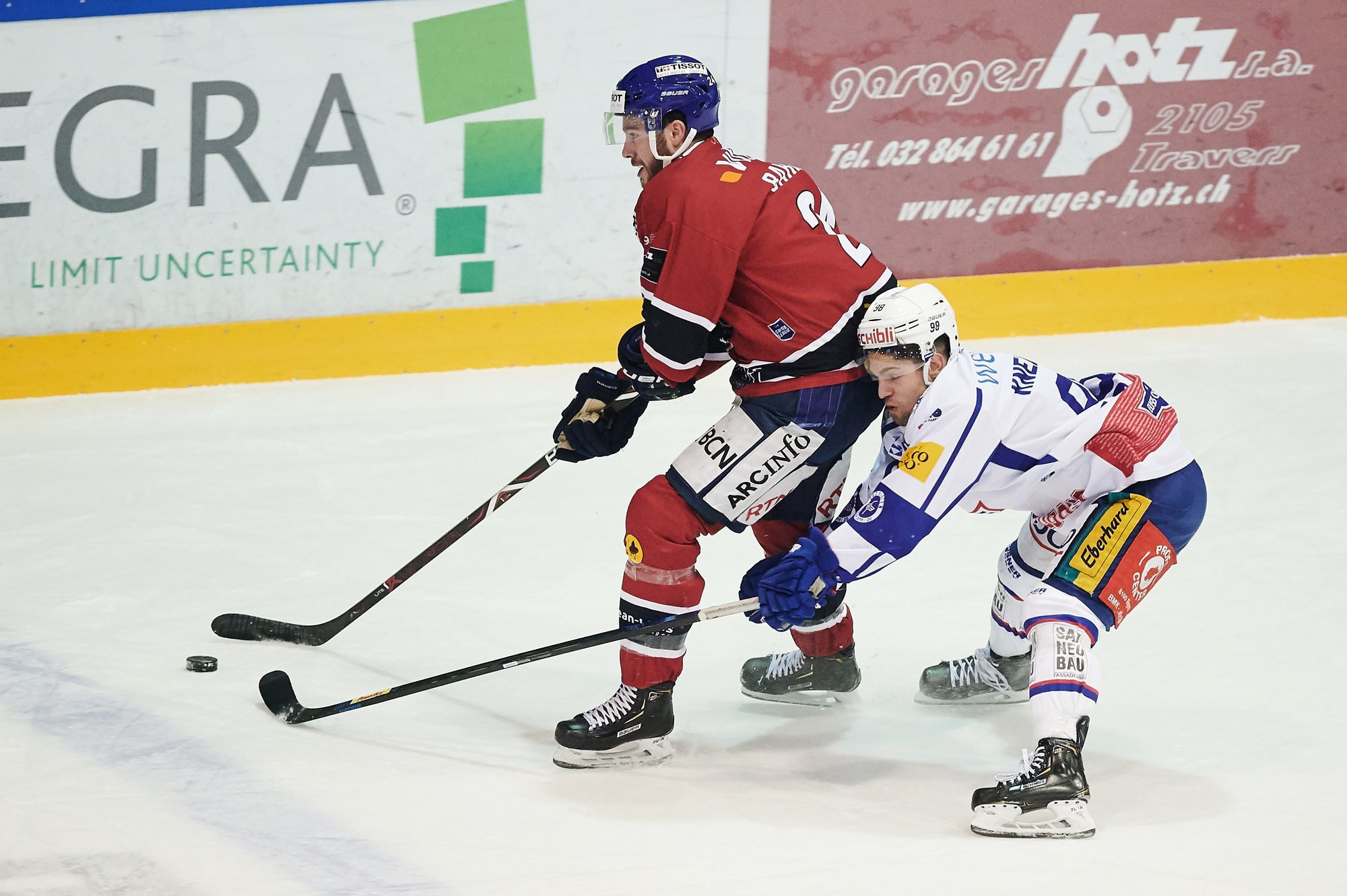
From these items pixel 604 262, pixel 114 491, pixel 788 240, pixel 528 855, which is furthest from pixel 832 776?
pixel 604 262

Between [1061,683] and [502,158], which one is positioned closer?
[1061,683]

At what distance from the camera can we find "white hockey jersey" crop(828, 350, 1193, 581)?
2959 millimetres

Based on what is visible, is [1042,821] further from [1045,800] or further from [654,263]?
[654,263]

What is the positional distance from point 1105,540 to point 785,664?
2.79 ft

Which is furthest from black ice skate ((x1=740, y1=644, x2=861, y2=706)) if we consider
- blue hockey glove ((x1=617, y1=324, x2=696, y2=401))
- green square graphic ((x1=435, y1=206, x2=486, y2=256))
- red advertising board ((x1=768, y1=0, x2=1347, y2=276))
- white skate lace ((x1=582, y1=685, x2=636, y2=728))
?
red advertising board ((x1=768, y1=0, x2=1347, y2=276))

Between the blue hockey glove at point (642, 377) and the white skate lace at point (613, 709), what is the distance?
581 millimetres

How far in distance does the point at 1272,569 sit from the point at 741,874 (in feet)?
6.77

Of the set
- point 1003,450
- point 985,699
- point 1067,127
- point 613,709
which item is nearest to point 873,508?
point 1003,450

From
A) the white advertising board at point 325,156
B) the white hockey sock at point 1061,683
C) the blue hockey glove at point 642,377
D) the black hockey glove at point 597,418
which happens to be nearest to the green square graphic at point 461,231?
the white advertising board at point 325,156

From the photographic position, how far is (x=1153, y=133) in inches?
257

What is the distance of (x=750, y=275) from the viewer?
3141 millimetres

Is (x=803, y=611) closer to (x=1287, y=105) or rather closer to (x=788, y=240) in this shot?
(x=788, y=240)

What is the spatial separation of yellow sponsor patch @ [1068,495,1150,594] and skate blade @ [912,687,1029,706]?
631 mm

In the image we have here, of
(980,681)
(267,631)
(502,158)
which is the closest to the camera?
(980,681)
